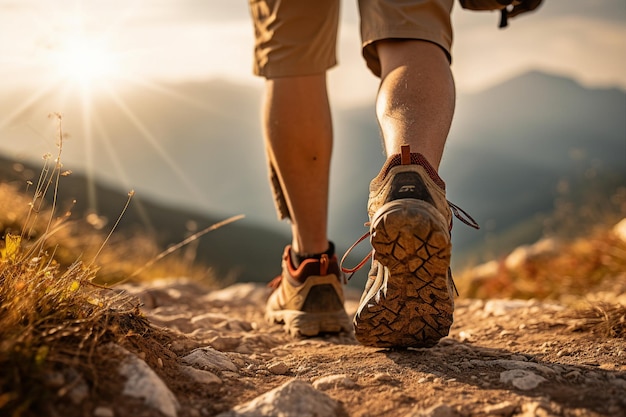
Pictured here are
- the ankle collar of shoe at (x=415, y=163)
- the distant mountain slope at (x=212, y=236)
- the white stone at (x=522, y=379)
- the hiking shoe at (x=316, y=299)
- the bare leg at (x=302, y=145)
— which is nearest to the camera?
the white stone at (x=522, y=379)

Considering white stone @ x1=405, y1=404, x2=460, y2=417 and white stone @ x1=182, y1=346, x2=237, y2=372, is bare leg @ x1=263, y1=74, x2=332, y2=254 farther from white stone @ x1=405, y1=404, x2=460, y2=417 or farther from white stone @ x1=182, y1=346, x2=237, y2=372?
white stone @ x1=405, y1=404, x2=460, y2=417

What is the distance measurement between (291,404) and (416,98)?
90 centimetres

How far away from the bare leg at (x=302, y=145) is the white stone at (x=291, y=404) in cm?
102

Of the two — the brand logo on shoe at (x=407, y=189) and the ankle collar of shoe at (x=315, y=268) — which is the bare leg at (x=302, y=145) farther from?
the brand logo on shoe at (x=407, y=189)

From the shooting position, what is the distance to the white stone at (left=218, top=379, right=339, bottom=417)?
1339 millimetres

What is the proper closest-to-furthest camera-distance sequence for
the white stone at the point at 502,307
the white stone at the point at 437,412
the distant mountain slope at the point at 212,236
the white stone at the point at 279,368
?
the white stone at the point at 437,412 < the white stone at the point at 279,368 < the white stone at the point at 502,307 < the distant mountain slope at the point at 212,236

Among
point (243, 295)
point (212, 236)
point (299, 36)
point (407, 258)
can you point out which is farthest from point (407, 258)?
point (212, 236)

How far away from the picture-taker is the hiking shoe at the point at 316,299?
2.40 metres

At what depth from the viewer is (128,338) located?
1564 millimetres

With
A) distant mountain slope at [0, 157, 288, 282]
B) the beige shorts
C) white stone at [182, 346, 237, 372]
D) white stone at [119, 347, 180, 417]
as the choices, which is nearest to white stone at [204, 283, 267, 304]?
the beige shorts

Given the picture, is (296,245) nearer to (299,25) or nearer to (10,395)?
(299,25)

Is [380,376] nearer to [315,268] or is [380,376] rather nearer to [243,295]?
[315,268]

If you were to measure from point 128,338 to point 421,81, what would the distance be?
3.52 feet

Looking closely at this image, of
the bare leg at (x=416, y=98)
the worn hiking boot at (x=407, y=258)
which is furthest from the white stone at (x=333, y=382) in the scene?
the bare leg at (x=416, y=98)
